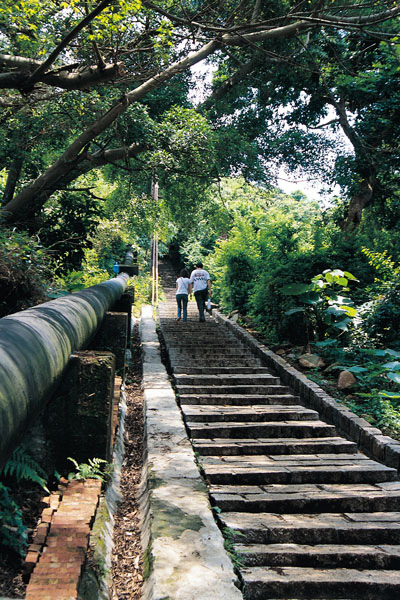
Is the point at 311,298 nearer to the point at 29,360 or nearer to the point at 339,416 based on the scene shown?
the point at 339,416

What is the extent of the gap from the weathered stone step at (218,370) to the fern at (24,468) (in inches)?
193

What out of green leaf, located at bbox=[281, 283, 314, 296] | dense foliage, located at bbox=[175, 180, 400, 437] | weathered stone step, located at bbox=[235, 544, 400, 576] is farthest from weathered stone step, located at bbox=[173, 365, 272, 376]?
weathered stone step, located at bbox=[235, 544, 400, 576]

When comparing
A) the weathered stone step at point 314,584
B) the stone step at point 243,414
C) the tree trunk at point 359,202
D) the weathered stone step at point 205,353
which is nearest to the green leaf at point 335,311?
the weathered stone step at point 205,353

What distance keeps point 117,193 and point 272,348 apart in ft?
26.0

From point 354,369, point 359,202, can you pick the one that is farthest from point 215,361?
point 359,202

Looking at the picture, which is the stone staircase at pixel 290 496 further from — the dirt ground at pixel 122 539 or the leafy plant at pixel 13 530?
the leafy plant at pixel 13 530

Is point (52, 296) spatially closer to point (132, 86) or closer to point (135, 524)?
point (135, 524)

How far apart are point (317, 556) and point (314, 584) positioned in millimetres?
304

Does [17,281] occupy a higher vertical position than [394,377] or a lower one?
higher

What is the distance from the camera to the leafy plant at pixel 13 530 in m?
1.92

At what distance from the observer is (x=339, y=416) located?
18.8 ft

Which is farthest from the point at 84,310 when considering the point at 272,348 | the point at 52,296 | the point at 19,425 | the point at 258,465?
the point at 272,348

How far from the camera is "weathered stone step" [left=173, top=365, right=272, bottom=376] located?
7391 mm

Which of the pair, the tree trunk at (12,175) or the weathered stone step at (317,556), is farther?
the tree trunk at (12,175)
